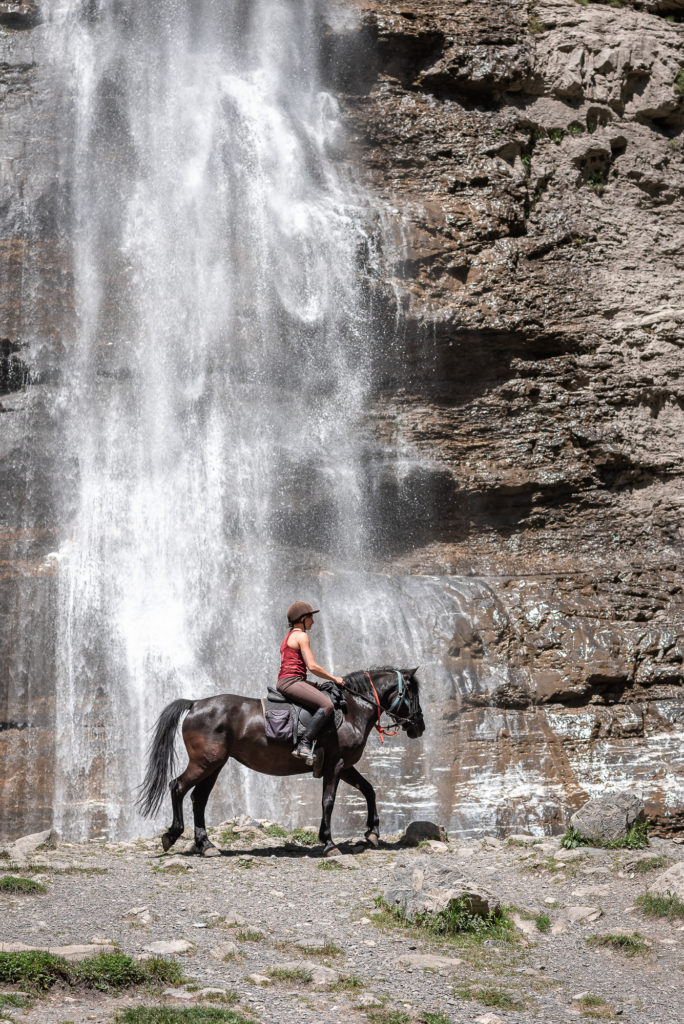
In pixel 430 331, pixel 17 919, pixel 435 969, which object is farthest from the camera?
pixel 430 331

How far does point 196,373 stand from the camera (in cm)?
2103

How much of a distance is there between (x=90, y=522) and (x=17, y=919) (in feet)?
38.5

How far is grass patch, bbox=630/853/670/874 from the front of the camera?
9.52 metres

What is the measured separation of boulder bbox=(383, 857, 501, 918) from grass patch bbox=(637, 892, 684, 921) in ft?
4.24

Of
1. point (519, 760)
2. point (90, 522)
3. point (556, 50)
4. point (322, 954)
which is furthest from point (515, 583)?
point (556, 50)

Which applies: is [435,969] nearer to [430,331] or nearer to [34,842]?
[34,842]

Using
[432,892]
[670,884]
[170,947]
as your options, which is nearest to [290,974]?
[170,947]

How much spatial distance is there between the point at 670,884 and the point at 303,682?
417 cm

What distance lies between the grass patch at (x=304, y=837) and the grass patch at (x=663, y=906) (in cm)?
443

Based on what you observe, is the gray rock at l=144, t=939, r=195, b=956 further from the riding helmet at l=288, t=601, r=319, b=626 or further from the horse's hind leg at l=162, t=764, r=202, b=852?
the riding helmet at l=288, t=601, r=319, b=626

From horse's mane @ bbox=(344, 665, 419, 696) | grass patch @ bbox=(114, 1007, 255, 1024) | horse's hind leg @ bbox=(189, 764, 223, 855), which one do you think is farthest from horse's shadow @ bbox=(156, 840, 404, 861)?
grass patch @ bbox=(114, 1007, 255, 1024)

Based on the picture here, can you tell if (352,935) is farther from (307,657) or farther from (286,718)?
(307,657)

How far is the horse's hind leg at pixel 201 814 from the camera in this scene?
426 inches

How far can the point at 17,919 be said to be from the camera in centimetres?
741
